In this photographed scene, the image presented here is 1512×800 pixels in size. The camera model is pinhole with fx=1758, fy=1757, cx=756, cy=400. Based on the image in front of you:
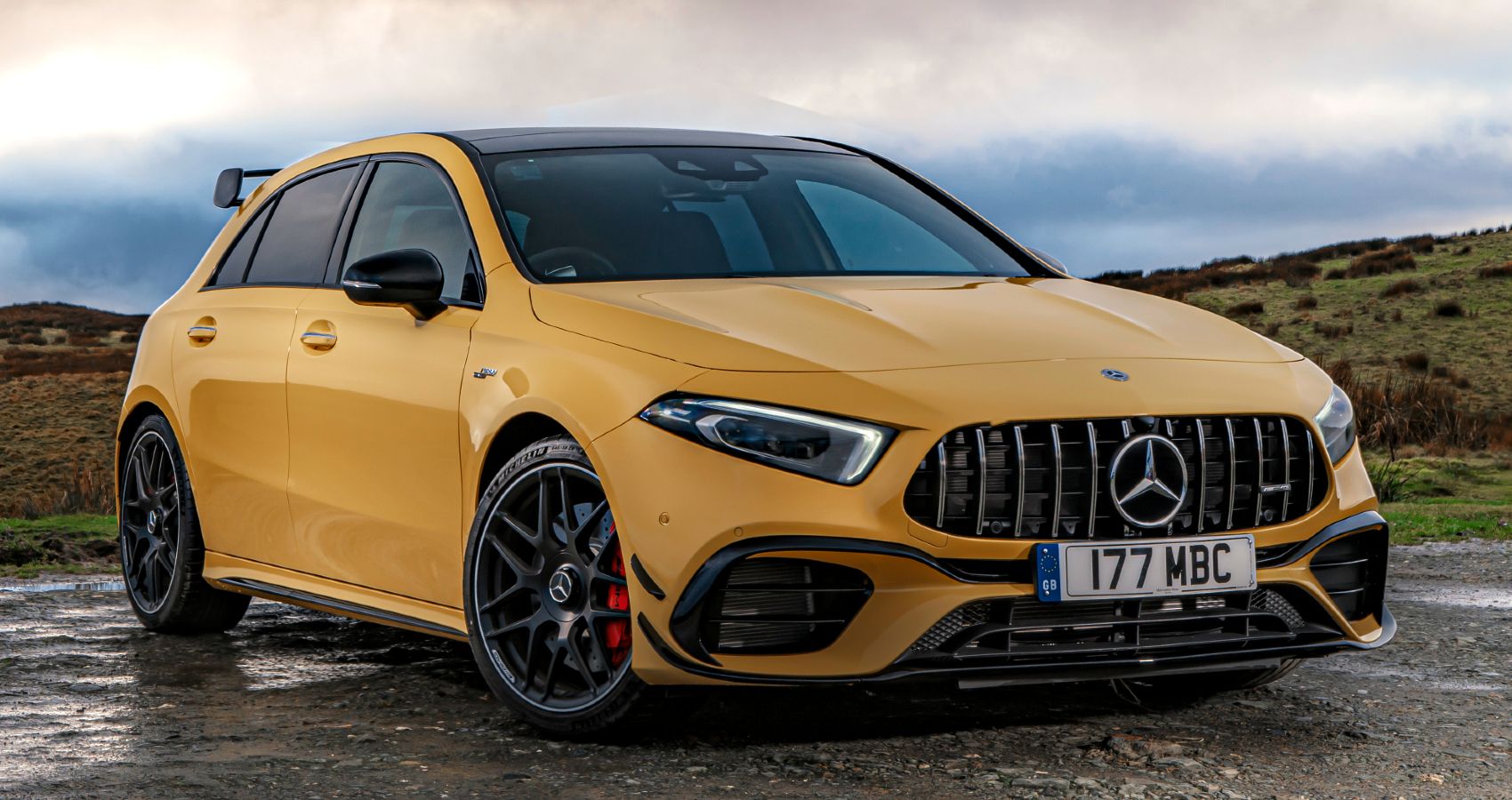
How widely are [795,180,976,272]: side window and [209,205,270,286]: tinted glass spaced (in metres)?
2.30

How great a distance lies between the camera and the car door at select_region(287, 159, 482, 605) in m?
5.11

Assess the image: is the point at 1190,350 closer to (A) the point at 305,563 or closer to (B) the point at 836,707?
(B) the point at 836,707

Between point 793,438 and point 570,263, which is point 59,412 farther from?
point 793,438

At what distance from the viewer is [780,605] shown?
4.18 metres

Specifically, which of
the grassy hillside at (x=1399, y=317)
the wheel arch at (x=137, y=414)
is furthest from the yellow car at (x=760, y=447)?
the grassy hillside at (x=1399, y=317)

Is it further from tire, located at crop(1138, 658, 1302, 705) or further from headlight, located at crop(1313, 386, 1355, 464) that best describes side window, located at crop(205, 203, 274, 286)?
headlight, located at crop(1313, 386, 1355, 464)

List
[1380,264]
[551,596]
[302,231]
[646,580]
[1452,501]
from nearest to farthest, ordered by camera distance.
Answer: [646,580], [551,596], [302,231], [1452,501], [1380,264]

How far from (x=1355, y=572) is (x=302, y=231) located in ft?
12.9

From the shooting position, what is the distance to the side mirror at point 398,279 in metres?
5.16

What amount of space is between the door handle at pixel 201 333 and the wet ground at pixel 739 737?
120 centimetres

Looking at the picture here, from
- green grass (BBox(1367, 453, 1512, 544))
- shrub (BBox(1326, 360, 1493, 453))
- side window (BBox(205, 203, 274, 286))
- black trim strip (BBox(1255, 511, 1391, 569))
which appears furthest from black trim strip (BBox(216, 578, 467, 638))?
shrub (BBox(1326, 360, 1493, 453))

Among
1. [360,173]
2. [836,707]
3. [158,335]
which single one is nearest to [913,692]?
[836,707]

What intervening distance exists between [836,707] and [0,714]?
2.52 metres

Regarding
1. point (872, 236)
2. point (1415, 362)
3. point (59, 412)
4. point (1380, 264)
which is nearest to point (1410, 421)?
point (1415, 362)
